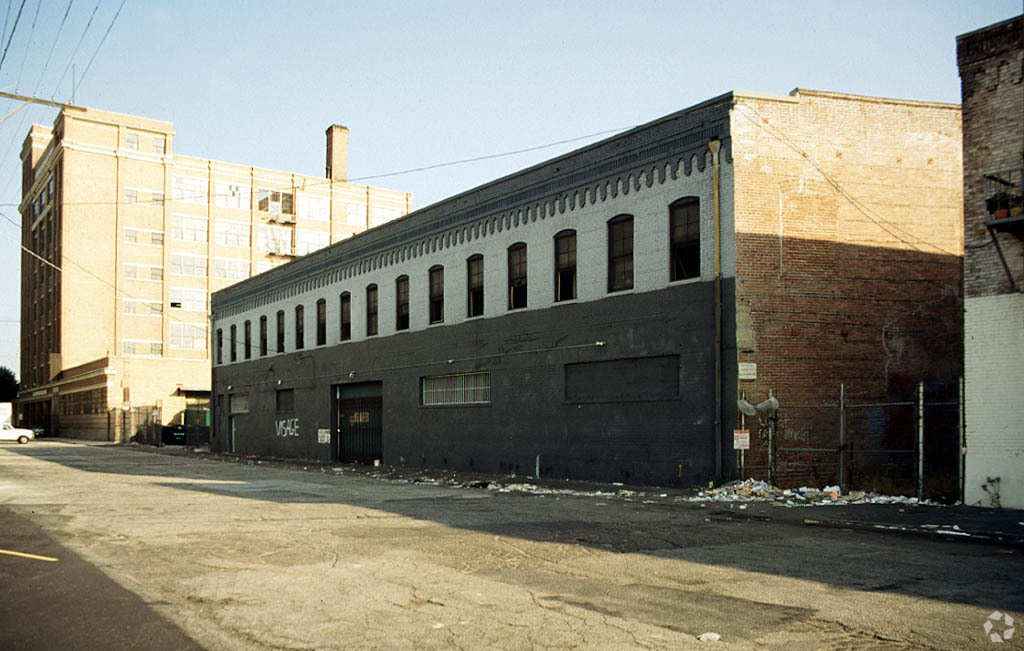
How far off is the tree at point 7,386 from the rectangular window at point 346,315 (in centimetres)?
8970

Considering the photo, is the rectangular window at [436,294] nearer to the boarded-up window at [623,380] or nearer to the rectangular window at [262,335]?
the boarded-up window at [623,380]

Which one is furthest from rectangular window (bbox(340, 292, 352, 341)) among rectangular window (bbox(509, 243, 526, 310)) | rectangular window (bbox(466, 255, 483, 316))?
rectangular window (bbox(509, 243, 526, 310))

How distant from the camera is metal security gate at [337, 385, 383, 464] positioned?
32.2m

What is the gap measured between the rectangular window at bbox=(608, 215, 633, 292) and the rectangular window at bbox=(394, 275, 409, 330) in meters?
10.5

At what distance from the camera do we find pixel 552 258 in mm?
Result: 23891

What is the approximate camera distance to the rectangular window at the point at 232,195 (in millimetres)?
80188

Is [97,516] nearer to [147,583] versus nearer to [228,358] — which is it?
[147,583]

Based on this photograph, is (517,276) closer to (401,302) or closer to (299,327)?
(401,302)

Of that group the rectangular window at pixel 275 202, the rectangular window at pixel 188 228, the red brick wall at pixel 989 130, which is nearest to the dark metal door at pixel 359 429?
the red brick wall at pixel 989 130

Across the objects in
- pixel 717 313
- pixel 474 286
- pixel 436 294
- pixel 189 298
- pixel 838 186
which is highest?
pixel 189 298

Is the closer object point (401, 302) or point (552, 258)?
point (552, 258)

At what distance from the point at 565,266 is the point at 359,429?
529 inches

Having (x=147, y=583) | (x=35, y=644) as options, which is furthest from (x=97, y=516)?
(x=35, y=644)

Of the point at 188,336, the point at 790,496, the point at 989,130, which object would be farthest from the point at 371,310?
the point at 188,336
